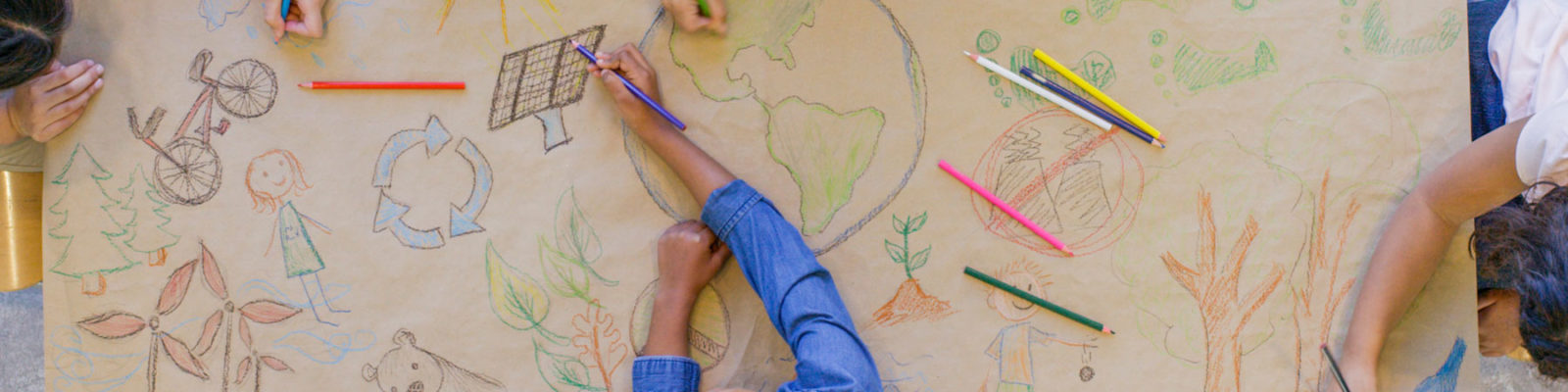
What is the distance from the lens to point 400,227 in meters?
1.47

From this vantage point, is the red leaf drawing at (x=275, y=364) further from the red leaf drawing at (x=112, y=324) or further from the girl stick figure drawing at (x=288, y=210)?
the red leaf drawing at (x=112, y=324)

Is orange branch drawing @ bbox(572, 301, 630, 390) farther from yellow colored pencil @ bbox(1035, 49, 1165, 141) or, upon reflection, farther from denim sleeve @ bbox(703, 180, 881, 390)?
yellow colored pencil @ bbox(1035, 49, 1165, 141)

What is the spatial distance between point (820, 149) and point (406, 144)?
66 centimetres

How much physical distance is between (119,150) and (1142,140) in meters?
1.62

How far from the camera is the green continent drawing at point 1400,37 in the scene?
149 centimetres

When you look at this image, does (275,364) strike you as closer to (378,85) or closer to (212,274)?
(212,274)

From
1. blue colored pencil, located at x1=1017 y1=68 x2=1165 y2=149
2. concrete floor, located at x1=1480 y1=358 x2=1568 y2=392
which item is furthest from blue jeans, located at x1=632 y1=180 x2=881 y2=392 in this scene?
concrete floor, located at x1=1480 y1=358 x2=1568 y2=392

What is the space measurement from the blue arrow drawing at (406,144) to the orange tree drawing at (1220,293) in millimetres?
1167

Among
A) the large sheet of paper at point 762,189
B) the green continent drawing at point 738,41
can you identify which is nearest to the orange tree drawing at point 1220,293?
the large sheet of paper at point 762,189

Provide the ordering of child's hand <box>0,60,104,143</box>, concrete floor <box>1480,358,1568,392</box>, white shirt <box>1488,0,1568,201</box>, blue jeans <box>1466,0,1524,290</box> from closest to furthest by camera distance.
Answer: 1. white shirt <box>1488,0,1568,201</box>
2. child's hand <box>0,60,104,143</box>
3. blue jeans <box>1466,0,1524,290</box>
4. concrete floor <box>1480,358,1568,392</box>

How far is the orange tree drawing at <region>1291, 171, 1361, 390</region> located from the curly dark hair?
0.20 m

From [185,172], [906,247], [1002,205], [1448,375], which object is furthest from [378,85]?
[1448,375]

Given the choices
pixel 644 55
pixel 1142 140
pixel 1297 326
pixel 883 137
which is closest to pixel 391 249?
pixel 644 55

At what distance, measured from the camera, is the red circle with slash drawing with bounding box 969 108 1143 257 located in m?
1.48
